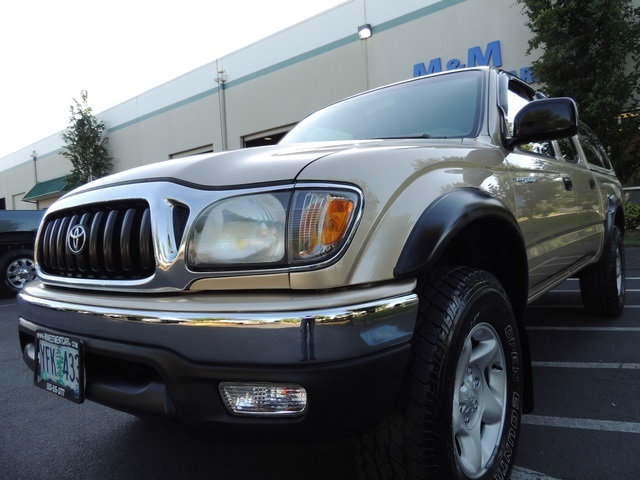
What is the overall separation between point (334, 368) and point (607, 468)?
56.1 inches

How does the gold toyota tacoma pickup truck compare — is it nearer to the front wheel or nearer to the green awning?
the front wheel

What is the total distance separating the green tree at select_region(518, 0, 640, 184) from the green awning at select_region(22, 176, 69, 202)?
21418 millimetres

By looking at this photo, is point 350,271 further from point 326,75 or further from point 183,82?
point 183,82

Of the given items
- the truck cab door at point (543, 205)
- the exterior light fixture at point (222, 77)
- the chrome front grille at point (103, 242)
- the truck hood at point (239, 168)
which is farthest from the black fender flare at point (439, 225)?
the exterior light fixture at point (222, 77)

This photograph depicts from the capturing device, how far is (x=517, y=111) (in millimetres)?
2600

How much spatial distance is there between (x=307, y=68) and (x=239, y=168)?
13.6m

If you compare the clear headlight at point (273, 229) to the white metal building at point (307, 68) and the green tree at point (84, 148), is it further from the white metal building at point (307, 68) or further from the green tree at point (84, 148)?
the green tree at point (84, 148)

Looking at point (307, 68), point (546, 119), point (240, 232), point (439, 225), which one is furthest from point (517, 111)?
point (307, 68)

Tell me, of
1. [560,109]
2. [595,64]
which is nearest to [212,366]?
[560,109]

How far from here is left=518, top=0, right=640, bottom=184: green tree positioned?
8.54m

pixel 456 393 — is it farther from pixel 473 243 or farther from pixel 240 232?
pixel 240 232

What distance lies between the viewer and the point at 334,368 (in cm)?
112

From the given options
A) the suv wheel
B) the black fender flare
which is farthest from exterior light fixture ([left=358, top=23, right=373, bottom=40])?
the black fender flare

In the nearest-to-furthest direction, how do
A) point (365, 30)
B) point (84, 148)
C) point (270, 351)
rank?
point (270, 351), point (365, 30), point (84, 148)
